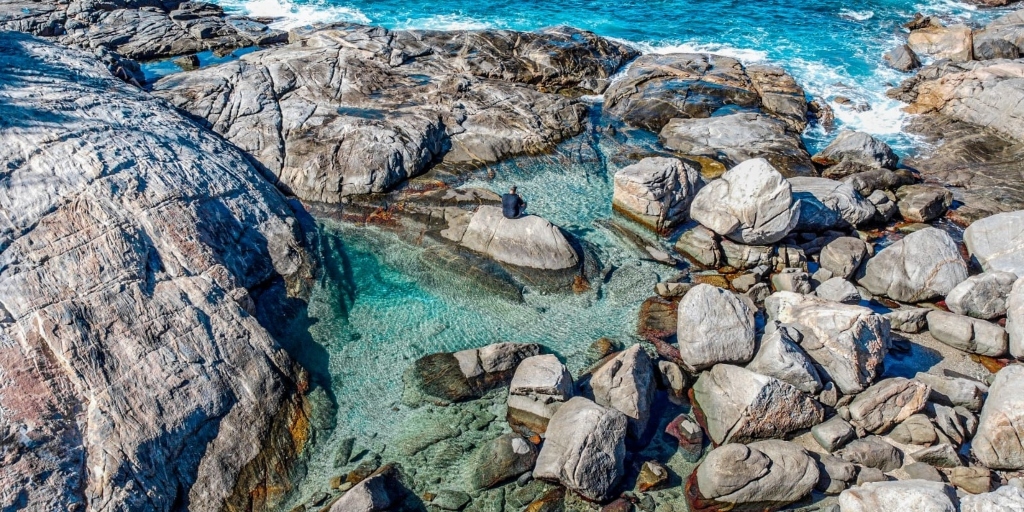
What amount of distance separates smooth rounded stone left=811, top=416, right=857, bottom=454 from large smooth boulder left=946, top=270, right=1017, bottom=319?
713 cm

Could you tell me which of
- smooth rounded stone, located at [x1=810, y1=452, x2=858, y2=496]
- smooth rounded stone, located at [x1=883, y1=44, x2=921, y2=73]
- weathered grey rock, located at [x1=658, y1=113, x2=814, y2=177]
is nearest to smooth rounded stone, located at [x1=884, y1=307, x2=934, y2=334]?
smooth rounded stone, located at [x1=810, y1=452, x2=858, y2=496]

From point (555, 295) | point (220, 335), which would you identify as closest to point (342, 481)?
point (220, 335)

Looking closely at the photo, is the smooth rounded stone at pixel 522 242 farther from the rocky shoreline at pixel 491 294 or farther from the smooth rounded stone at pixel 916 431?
the smooth rounded stone at pixel 916 431

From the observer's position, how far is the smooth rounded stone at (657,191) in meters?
23.4

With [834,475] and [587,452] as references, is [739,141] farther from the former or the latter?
[587,452]

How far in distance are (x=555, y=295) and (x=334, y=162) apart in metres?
10.7

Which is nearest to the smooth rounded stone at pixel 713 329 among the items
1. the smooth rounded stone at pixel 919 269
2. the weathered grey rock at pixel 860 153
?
the smooth rounded stone at pixel 919 269

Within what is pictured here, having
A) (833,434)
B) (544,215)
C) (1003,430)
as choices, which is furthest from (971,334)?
(544,215)

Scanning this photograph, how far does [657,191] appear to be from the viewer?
23.3 metres

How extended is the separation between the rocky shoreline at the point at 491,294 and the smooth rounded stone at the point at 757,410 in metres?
0.06

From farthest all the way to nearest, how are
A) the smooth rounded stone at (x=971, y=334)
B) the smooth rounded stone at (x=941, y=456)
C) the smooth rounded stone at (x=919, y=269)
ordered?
the smooth rounded stone at (x=919, y=269), the smooth rounded stone at (x=971, y=334), the smooth rounded stone at (x=941, y=456)

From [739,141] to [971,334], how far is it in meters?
12.9

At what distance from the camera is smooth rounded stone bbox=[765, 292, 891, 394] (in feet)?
53.8

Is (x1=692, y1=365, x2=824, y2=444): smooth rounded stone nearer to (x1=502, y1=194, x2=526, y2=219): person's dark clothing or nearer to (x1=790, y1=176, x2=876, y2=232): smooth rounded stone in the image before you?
(x1=790, y1=176, x2=876, y2=232): smooth rounded stone
